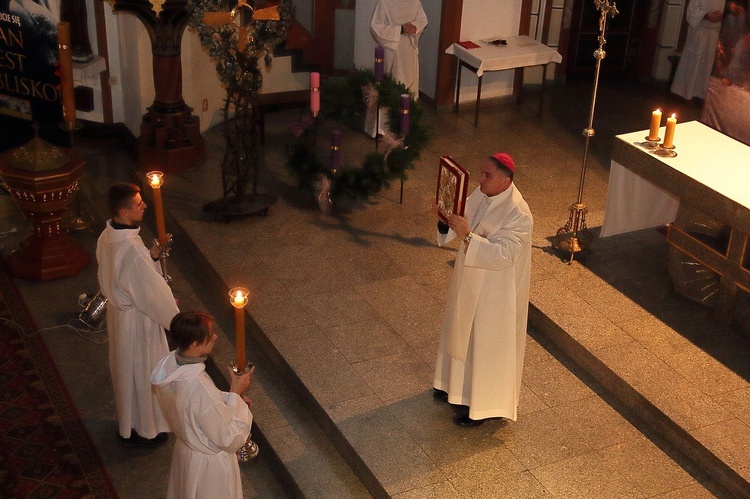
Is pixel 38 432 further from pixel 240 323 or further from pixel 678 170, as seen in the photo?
pixel 678 170

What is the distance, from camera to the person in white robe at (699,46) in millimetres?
11086

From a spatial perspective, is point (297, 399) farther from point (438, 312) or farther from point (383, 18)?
point (383, 18)

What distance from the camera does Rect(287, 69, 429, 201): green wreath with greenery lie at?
8523mm

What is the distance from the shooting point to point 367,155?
8.68 m

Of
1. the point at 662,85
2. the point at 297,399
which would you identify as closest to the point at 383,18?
the point at 662,85

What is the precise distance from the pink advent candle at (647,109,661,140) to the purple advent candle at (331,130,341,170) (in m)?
2.51

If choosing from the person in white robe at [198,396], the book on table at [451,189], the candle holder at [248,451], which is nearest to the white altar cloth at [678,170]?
the book on table at [451,189]

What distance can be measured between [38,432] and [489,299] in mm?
3034

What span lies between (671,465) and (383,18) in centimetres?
590

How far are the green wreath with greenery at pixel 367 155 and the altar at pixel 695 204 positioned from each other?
174 centimetres

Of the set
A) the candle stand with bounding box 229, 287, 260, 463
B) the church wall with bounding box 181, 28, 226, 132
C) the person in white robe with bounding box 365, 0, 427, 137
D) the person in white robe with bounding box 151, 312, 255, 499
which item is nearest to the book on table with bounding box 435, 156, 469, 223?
the candle stand with bounding box 229, 287, 260, 463

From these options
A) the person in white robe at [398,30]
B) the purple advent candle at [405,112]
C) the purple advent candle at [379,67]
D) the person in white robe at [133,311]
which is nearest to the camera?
the person in white robe at [133,311]

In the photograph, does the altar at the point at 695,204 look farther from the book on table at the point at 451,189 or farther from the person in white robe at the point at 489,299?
the book on table at the point at 451,189

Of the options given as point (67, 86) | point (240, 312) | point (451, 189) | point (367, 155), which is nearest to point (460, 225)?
point (451, 189)
